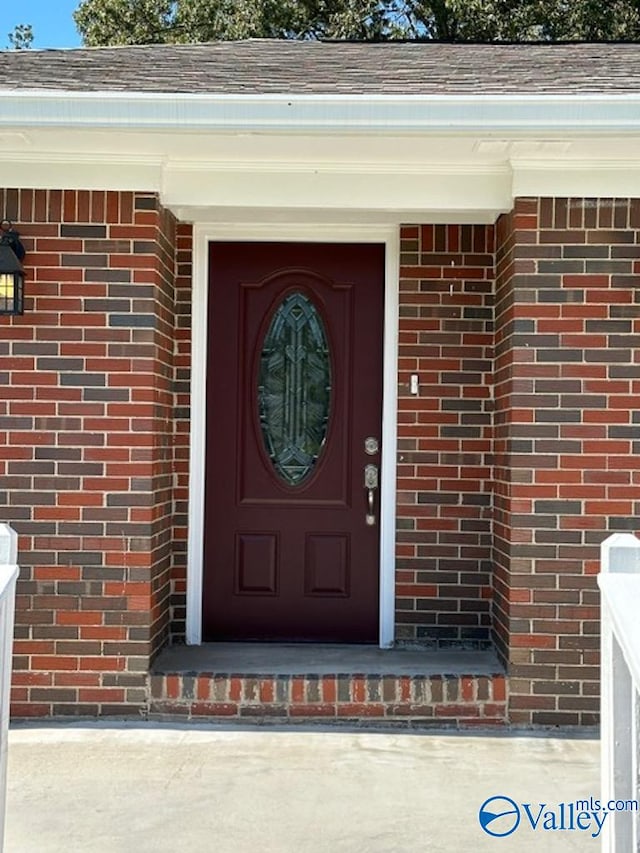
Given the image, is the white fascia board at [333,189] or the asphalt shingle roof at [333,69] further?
the white fascia board at [333,189]

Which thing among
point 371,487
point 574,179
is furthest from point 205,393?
point 574,179

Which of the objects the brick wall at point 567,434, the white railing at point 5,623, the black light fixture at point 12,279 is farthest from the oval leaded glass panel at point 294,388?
the white railing at point 5,623

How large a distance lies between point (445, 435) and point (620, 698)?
2806 millimetres

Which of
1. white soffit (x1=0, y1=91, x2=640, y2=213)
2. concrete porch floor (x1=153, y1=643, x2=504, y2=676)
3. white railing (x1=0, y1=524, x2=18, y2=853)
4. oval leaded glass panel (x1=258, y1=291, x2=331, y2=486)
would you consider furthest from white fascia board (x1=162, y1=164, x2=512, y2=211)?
white railing (x1=0, y1=524, x2=18, y2=853)

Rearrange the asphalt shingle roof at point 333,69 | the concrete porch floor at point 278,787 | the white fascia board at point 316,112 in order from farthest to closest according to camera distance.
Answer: the asphalt shingle roof at point 333,69 < the white fascia board at point 316,112 < the concrete porch floor at point 278,787

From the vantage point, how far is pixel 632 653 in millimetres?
2381

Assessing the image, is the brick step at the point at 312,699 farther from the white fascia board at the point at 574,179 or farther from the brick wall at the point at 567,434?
the white fascia board at the point at 574,179

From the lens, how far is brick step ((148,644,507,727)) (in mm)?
4617

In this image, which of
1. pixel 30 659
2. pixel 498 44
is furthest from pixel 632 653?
pixel 498 44

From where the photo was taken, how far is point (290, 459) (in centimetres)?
546

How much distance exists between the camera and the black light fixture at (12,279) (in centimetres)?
461

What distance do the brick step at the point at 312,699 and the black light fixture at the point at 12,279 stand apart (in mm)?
1896

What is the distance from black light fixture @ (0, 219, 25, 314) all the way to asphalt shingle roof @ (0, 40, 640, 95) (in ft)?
2.32

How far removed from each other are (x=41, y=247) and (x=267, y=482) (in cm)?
174
